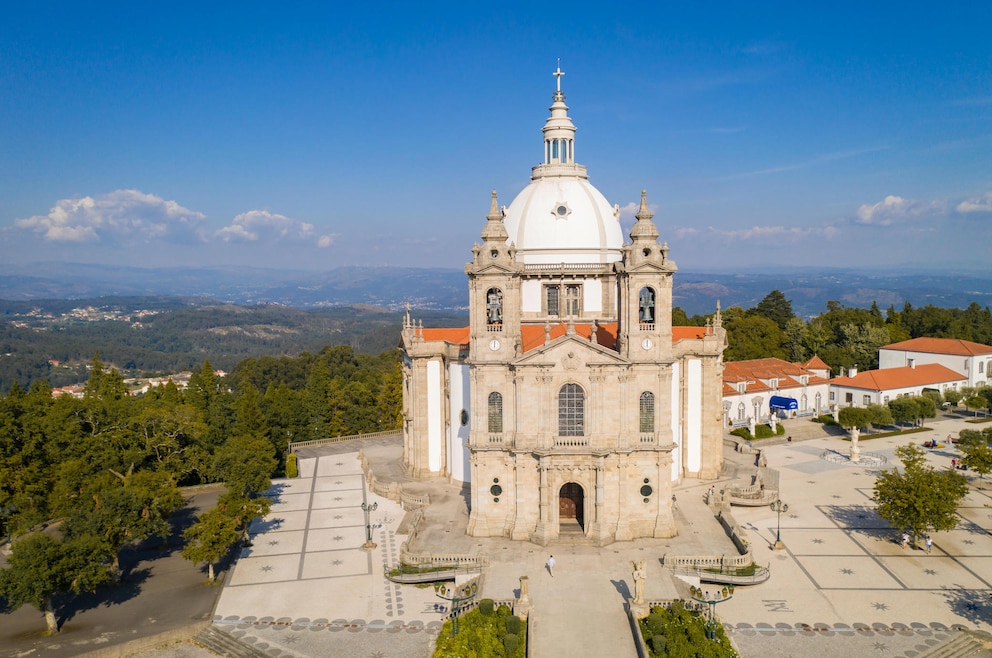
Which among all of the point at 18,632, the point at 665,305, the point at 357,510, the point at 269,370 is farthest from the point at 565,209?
the point at 269,370

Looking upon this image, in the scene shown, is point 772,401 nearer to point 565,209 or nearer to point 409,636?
point 565,209

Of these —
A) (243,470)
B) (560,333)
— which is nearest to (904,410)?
(560,333)

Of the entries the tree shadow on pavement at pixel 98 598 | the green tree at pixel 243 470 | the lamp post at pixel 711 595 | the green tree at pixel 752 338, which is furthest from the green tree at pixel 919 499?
the green tree at pixel 752 338

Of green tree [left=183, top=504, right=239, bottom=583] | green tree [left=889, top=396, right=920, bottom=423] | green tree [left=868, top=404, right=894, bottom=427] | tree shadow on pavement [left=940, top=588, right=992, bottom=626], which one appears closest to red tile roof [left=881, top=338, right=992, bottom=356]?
green tree [left=889, top=396, right=920, bottom=423]

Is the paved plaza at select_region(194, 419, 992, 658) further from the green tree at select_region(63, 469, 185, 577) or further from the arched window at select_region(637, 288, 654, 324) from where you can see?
the arched window at select_region(637, 288, 654, 324)

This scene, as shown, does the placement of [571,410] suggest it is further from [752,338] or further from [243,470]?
[752,338]

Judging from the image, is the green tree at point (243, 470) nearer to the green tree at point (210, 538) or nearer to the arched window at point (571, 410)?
the green tree at point (210, 538)

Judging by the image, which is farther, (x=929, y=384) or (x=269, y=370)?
(x=269, y=370)
